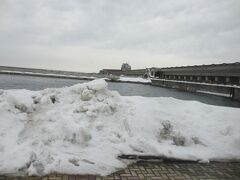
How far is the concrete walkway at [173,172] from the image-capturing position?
4029 millimetres

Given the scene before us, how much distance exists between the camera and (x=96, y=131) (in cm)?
543

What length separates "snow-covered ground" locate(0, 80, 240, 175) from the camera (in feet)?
14.3

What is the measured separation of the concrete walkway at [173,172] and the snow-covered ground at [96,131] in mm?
189

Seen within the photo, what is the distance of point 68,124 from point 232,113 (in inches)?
202

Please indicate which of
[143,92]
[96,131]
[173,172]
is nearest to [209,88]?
[143,92]

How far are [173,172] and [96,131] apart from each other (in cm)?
195

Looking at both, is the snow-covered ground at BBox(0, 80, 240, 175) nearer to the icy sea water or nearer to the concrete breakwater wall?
the icy sea water

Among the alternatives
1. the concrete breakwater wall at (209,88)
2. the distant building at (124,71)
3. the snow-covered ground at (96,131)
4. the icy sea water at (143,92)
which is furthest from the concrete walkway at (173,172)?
the distant building at (124,71)

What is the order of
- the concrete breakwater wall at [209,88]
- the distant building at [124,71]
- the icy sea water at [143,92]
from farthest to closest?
1. the distant building at [124,71]
2. the concrete breakwater wall at [209,88]
3. the icy sea water at [143,92]

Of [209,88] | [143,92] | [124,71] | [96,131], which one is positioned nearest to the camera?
[96,131]

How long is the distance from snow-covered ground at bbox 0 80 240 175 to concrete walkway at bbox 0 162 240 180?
189 mm

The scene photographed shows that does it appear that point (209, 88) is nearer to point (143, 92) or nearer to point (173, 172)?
point (143, 92)

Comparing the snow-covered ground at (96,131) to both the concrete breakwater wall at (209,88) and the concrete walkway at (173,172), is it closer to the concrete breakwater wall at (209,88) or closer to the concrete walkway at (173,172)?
the concrete walkway at (173,172)

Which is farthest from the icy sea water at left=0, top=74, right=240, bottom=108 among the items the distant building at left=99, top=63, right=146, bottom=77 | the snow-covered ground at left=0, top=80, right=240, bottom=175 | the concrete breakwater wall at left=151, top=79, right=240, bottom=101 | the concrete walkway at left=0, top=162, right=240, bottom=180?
the distant building at left=99, top=63, right=146, bottom=77
